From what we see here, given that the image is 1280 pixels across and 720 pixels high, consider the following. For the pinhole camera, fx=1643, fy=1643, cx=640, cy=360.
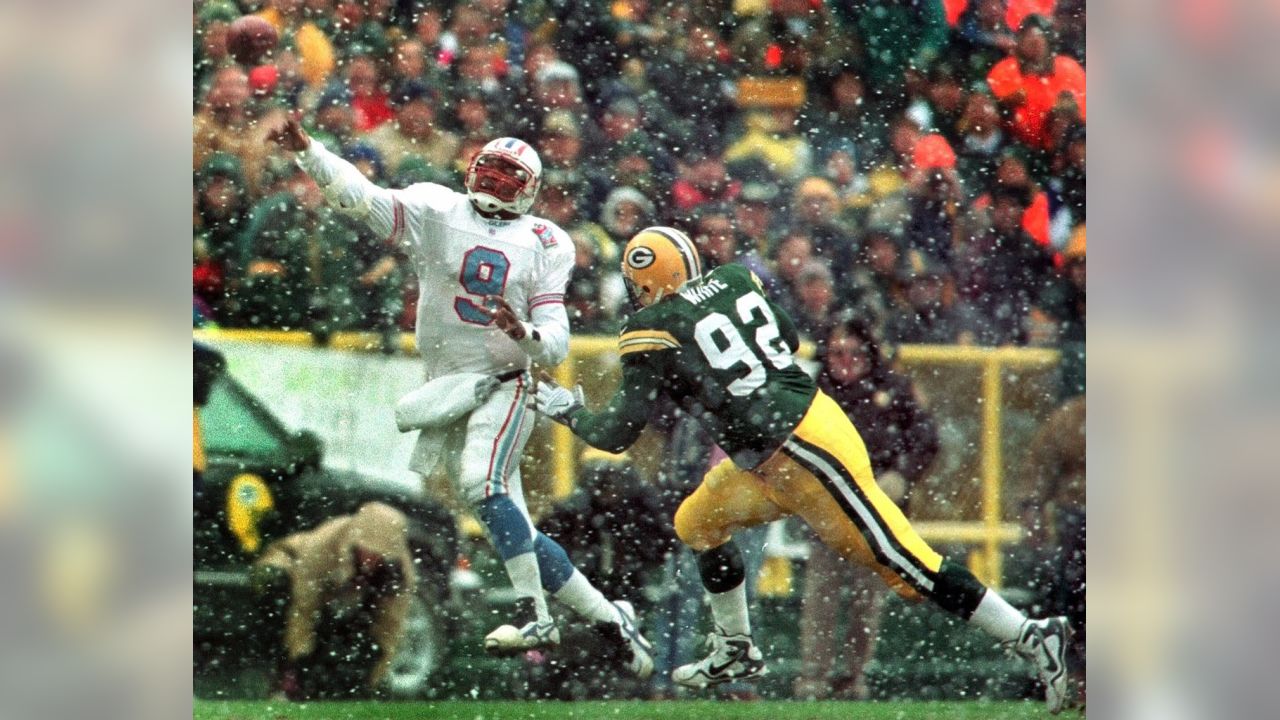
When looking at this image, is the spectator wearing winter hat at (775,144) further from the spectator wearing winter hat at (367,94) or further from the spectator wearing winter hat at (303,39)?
the spectator wearing winter hat at (303,39)

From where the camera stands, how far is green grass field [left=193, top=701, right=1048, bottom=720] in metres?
4.29

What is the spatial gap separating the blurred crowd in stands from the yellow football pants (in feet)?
1.07

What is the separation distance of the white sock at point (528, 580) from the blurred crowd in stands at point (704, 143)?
2.06 feet

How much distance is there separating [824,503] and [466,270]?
1.12 meters

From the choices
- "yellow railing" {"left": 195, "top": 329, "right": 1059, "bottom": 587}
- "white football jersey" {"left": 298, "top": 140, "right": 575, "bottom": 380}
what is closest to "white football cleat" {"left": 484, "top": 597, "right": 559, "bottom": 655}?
"white football jersey" {"left": 298, "top": 140, "right": 575, "bottom": 380}

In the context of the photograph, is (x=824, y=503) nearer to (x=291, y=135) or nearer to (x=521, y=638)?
(x=521, y=638)

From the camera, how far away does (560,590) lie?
170 inches

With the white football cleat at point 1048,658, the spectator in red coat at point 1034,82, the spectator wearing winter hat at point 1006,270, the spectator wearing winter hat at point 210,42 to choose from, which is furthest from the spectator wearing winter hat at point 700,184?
the white football cleat at point 1048,658

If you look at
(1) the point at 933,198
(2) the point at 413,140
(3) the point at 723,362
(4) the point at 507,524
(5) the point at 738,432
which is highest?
(2) the point at 413,140

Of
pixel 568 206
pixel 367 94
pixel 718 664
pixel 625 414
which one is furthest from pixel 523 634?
pixel 367 94

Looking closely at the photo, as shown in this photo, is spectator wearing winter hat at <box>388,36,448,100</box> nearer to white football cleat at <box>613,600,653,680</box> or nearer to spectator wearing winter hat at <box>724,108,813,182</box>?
spectator wearing winter hat at <box>724,108,813,182</box>

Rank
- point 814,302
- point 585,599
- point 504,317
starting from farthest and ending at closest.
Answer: point 814,302, point 585,599, point 504,317

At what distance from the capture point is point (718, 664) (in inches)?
173

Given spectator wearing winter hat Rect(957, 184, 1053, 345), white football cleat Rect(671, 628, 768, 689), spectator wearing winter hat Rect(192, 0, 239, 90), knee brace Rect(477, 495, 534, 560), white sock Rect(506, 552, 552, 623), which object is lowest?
white football cleat Rect(671, 628, 768, 689)
